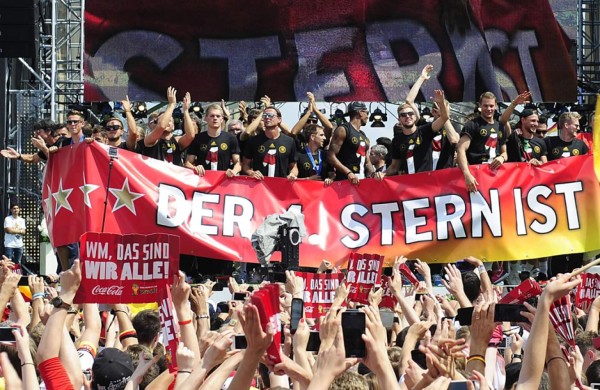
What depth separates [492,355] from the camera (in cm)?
599

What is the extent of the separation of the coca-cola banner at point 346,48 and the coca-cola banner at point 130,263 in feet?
40.4

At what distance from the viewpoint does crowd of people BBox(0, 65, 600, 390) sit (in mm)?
4680

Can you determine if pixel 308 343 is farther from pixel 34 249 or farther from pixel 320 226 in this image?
pixel 34 249

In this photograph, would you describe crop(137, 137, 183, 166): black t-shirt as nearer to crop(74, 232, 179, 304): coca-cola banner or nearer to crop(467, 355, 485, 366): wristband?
crop(74, 232, 179, 304): coca-cola banner

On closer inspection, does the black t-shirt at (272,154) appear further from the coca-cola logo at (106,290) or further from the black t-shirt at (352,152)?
the coca-cola logo at (106,290)

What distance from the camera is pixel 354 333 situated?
15.5 feet

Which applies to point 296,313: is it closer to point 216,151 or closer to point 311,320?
point 311,320

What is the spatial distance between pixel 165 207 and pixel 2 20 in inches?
183

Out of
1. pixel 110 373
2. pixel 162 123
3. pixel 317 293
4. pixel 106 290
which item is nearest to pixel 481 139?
pixel 162 123

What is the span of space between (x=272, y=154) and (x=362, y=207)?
114 centimetres

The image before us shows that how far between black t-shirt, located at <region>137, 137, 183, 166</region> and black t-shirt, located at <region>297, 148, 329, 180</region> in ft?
4.32

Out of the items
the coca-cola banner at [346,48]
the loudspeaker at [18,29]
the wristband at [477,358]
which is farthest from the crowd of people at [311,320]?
the coca-cola banner at [346,48]

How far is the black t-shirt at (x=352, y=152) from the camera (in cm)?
1430

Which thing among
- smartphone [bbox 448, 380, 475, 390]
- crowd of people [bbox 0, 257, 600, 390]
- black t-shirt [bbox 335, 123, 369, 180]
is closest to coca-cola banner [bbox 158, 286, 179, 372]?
crowd of people [bbox 0, 257, 600, 390]
